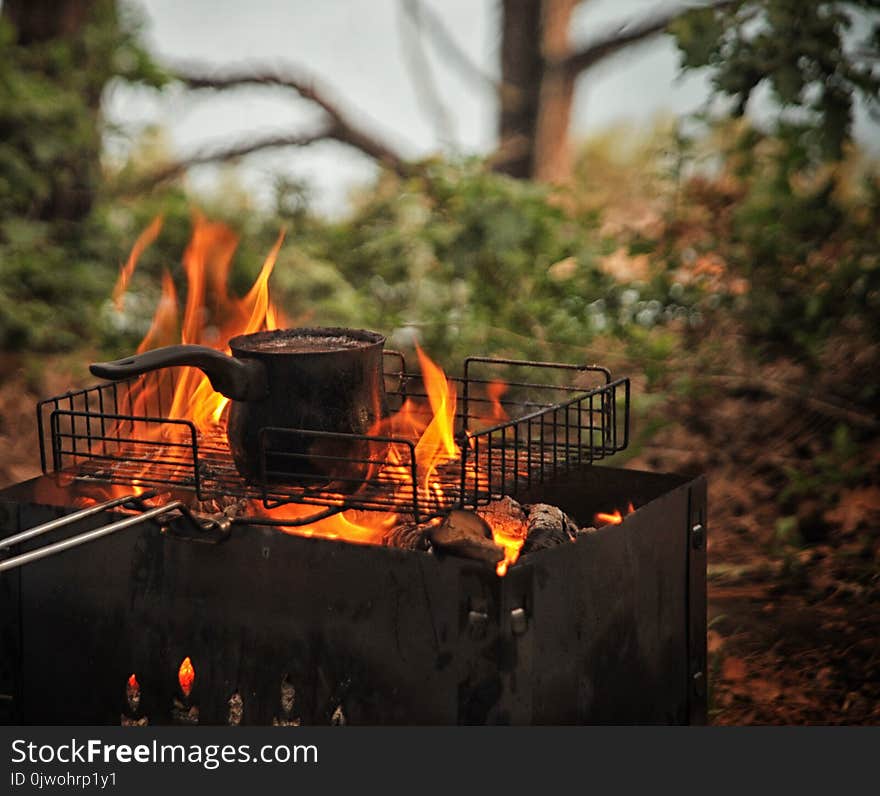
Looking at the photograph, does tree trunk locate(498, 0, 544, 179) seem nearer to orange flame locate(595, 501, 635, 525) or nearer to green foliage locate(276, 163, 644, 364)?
green foliage locate(276, 163, 644, 364)

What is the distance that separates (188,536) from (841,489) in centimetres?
288

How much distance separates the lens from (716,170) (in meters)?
6.45

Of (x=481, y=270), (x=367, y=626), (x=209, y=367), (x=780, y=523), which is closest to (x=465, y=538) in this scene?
(x=367, y=626)

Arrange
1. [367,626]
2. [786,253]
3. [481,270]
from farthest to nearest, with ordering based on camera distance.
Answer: [481,270] → [786,253] → [367,626]

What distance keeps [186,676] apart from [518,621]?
792 millimetres

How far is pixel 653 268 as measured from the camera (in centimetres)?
592

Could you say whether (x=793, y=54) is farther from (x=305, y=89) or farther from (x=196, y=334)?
(x=305, y=89)

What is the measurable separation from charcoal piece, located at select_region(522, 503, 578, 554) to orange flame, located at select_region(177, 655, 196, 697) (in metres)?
0.77

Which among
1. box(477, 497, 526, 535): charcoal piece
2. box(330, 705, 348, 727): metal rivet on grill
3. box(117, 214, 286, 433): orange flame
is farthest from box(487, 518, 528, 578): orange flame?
box(117, 214, 286, 433): orange flame

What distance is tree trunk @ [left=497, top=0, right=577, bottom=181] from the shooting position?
338 inches

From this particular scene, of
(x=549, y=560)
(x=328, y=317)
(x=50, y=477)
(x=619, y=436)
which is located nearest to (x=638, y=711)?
(x=549, y=560)

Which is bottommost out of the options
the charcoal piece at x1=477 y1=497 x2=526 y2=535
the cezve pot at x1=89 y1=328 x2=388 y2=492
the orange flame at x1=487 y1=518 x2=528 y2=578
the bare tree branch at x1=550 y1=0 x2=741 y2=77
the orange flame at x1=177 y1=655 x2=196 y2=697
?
the orange flame at x1=177 y1=655 x2=196 y2=697

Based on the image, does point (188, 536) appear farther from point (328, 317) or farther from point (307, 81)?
point (307, 81)

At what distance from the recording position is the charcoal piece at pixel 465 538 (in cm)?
254
